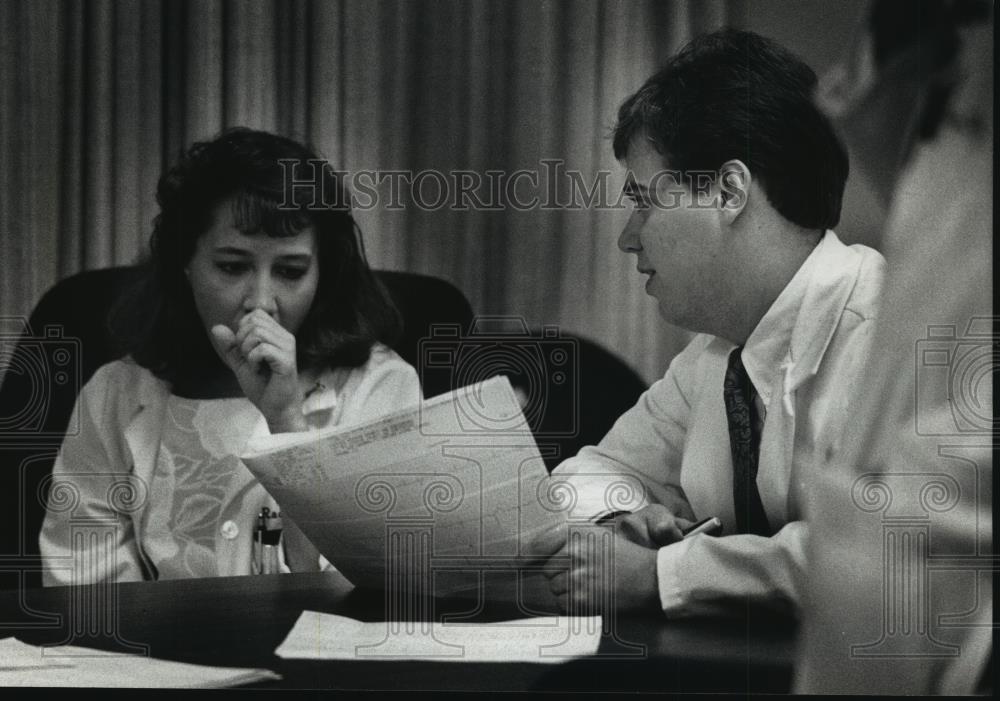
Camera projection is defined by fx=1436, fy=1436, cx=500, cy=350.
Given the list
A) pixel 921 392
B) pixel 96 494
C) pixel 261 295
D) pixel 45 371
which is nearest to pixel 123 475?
pixel 96 494

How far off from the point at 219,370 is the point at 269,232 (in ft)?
1.33

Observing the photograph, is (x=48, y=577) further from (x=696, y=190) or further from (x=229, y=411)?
(x=696, y=190)

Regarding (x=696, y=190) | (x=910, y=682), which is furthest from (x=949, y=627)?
(x=696, y=190)

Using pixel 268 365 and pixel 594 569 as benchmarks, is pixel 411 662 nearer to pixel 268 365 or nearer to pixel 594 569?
pixel 594 569

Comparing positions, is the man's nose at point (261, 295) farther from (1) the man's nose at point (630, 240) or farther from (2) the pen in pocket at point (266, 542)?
(1) the man's nose at point (630, 240)

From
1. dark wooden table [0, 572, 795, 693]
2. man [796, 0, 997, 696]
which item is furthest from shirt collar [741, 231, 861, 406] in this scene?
dark wooden table [0, 572, 795, 693]

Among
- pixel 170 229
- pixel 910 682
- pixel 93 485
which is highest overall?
pixel 170 229

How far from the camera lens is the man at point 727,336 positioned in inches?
149

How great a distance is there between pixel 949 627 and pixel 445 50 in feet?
6.78

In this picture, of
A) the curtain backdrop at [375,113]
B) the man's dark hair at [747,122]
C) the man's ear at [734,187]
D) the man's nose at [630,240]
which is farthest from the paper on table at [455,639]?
the man's dark hair at [747,122]

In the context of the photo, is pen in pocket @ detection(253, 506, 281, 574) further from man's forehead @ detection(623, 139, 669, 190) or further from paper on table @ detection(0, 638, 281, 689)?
man's forehead @ detection(623, 139, 669, 190)

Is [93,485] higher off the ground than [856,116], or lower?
lower

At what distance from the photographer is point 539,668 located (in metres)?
3.82

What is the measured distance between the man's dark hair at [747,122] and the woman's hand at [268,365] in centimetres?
105
